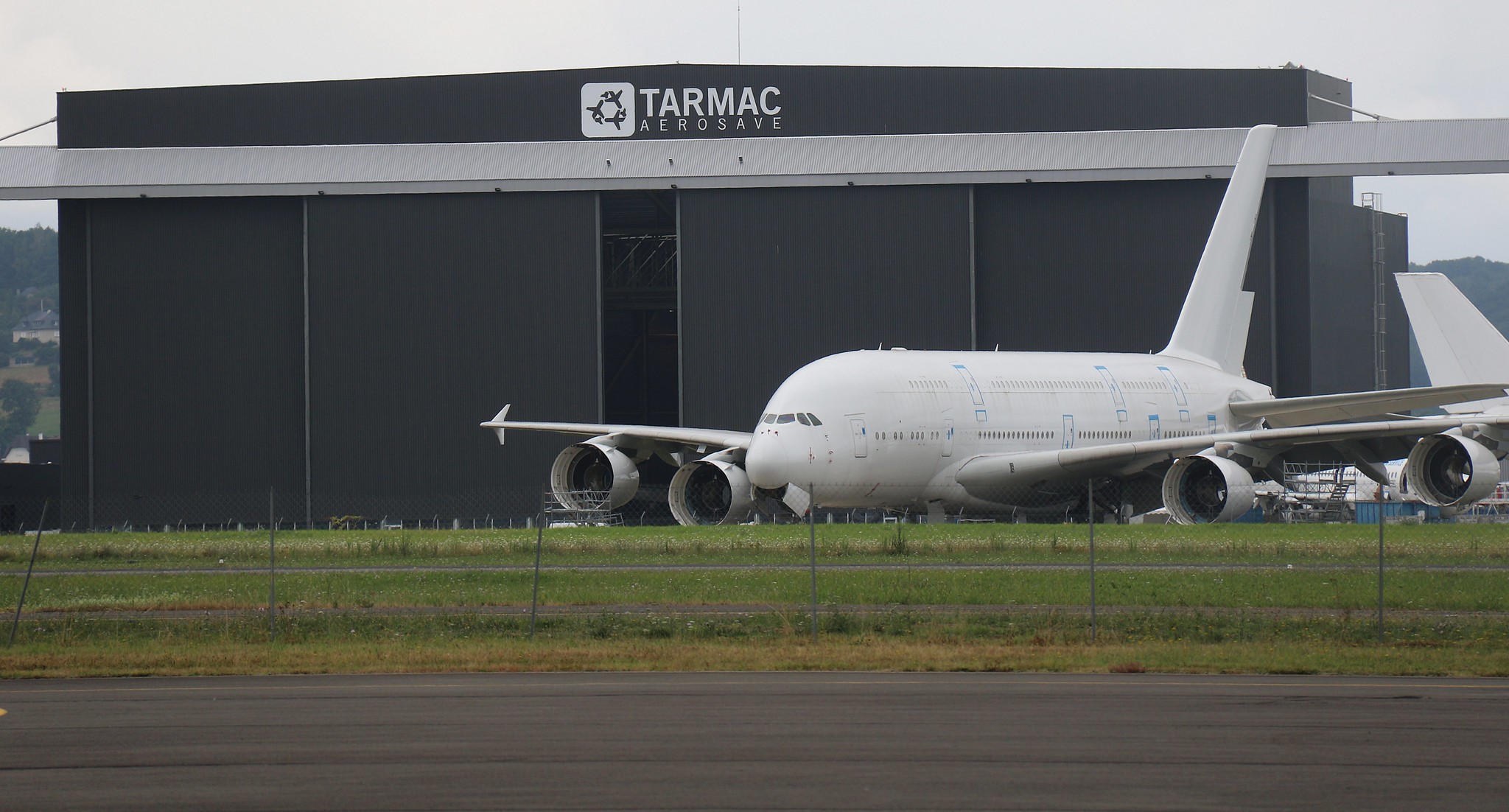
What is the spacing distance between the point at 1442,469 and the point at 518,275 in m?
25.1

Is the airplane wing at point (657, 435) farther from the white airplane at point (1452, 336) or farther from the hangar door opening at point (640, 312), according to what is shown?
the white airplane at point (1452, 336)

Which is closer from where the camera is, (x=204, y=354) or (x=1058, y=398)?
(x=1058, y=398)

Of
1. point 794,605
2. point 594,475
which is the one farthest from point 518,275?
point 794,605

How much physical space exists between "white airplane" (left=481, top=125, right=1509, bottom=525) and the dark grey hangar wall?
6.60m

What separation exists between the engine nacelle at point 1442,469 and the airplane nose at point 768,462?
41.6 ft

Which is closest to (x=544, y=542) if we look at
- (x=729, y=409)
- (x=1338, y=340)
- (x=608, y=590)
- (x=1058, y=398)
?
(x=608, y=590)

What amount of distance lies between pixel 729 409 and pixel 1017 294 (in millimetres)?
8917

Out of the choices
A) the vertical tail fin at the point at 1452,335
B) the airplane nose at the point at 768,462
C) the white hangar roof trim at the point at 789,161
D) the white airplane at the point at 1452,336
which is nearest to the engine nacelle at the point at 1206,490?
the airplane nose at the point at 768,462

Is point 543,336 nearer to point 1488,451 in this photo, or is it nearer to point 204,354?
point 204,354

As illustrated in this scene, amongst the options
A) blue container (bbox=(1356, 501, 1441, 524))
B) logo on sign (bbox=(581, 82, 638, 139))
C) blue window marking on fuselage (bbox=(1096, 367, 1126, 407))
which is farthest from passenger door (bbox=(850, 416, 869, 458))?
blue container (bbox=(1356, 501, 1441, 524))

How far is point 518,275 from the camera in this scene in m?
47.1

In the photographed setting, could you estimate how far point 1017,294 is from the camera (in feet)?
156

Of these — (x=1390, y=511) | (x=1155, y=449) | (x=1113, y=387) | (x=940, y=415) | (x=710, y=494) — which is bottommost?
(x=1390, y=511)

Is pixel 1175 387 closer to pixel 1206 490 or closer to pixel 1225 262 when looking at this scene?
pixel 1225 262
